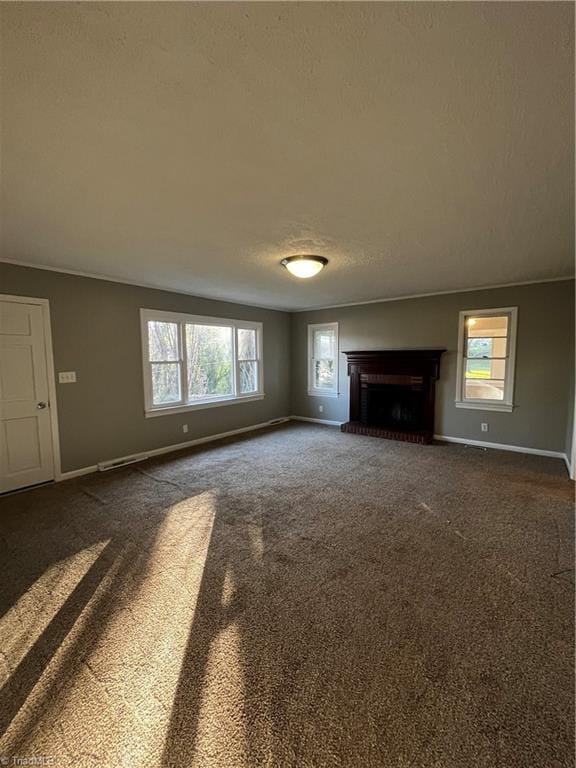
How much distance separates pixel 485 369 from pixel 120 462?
5.54m

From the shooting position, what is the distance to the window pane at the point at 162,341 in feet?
16.0

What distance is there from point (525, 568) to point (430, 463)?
2.18 metres

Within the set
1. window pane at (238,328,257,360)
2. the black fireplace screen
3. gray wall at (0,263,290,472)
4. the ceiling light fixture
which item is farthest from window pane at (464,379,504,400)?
gray wall at (0,263,290,472)

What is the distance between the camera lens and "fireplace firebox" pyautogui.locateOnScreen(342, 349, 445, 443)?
5.51 m

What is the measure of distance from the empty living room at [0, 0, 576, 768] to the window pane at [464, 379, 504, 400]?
401mm

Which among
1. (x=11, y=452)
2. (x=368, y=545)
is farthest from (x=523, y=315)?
(x=11, y=452)

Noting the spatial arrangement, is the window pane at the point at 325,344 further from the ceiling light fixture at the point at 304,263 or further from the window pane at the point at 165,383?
the ceiling light fixture at the point at 304,263

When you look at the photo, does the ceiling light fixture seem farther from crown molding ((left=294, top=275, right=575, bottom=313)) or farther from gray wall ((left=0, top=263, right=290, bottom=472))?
crown molding ((left=294, top=275, right=575, bottom=313))

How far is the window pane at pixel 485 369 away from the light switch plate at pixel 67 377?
5.65 metres

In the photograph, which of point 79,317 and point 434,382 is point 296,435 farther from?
point 79,317

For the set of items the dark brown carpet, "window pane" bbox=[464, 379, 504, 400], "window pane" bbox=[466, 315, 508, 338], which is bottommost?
the dark brown carpet

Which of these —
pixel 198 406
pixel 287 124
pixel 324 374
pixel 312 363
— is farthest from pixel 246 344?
pixel 287 124

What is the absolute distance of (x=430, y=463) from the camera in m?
4.41

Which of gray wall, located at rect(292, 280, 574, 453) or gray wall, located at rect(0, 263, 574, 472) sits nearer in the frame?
gray wall, located at rect(0, 263, 574, 472)
